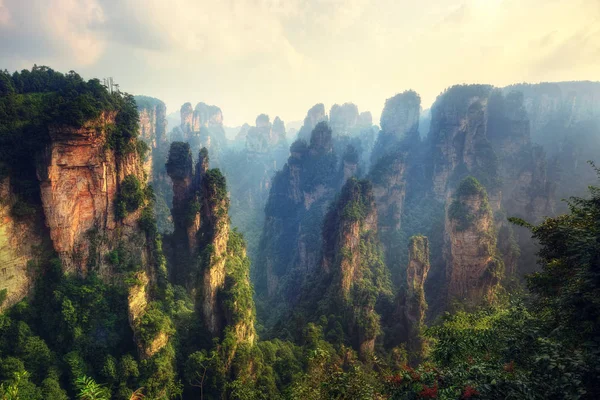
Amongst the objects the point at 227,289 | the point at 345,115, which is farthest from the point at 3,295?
the point at 345,115

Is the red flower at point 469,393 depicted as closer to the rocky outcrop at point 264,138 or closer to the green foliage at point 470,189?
the green foliage at point 470,189

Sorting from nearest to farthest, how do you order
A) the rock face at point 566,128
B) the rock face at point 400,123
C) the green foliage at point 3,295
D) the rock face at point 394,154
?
the green foliage at point 3,295, the rock face at point 566,128, the rock face at point 394,154, the rock face at point 400,123

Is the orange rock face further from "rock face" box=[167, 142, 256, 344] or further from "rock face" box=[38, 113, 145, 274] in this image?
"rock face" box=[38, 113, 145, 274]

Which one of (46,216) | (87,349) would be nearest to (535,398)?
(87,349)

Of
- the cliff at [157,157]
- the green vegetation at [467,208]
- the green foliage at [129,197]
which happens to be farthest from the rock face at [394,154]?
the green foliage at [129,197]

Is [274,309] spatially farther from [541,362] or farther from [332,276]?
[541,362]

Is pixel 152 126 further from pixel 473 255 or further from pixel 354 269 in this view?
pixel 473 255
